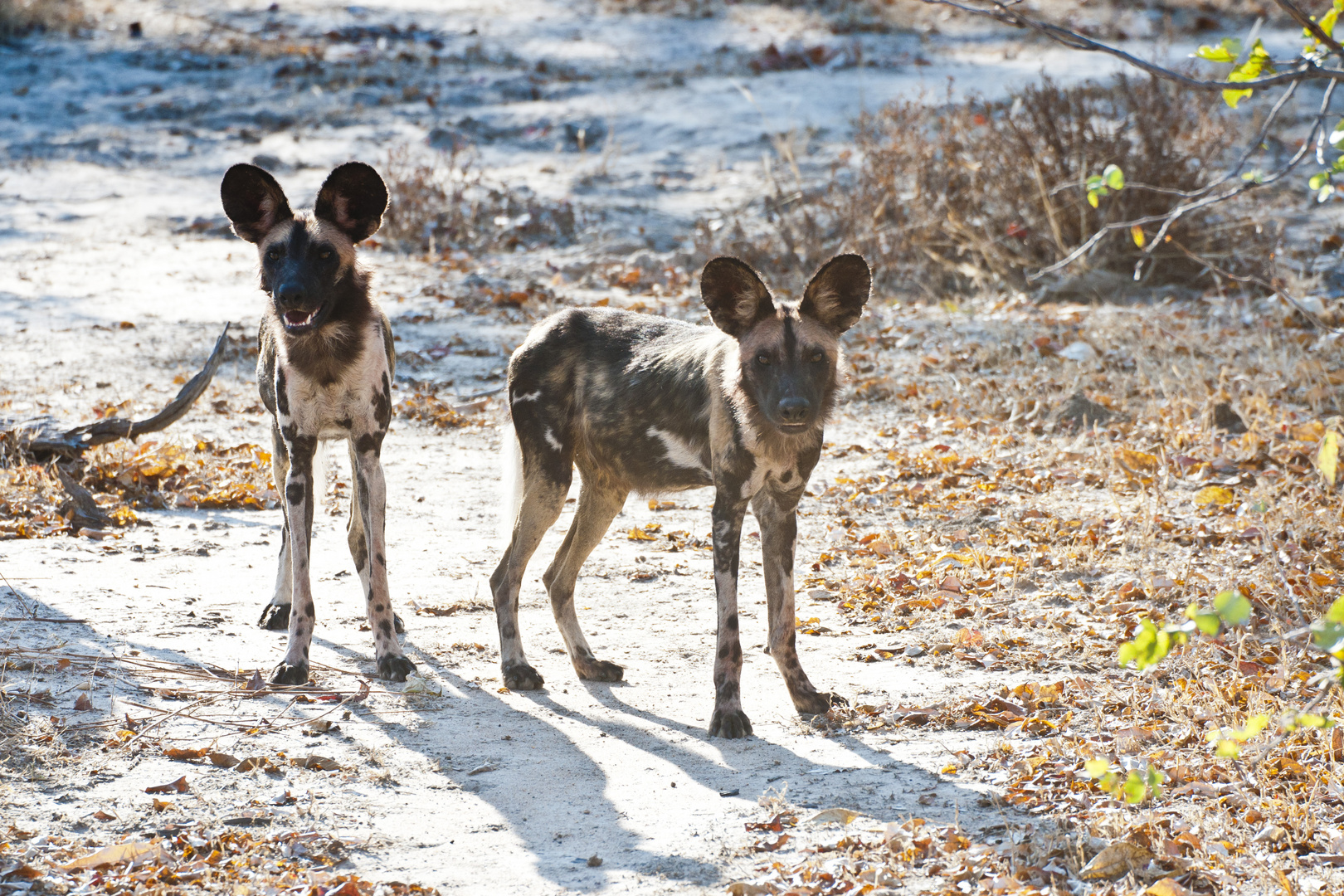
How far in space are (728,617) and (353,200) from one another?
6.84 ft

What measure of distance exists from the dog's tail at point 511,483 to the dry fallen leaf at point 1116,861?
257cm

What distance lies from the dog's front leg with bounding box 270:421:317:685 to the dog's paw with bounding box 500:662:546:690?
72 cm

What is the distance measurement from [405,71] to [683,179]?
20.5ft

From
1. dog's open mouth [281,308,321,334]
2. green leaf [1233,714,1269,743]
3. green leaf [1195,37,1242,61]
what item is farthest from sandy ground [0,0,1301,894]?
green leaf [1195,37,1242,61]

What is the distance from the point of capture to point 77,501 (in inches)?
232

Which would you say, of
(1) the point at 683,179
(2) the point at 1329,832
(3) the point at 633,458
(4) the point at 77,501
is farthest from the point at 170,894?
(1) the point at 683,179

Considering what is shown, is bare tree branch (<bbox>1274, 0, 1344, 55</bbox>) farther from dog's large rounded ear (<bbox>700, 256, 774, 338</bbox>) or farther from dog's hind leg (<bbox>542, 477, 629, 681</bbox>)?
dog's hind leg (<bbox>542, 477, 629, 681</bbox>)

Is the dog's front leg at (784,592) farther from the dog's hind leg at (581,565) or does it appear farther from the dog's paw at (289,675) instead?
the dog's paw at (289,675)

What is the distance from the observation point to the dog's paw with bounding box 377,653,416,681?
4445 mm

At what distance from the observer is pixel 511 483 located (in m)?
4.92

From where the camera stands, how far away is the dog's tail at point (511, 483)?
4.88 metres

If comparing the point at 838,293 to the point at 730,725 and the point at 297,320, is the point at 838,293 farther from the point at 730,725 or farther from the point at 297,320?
the point at 297,320

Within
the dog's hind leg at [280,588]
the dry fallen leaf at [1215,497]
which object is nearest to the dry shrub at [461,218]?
the dog's hind leg at [280,588]

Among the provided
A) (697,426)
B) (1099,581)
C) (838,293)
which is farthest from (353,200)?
(1099,581)
